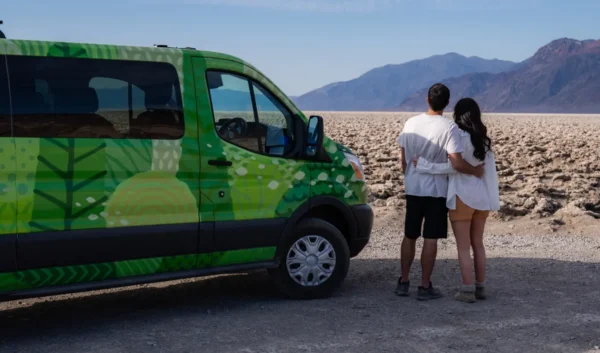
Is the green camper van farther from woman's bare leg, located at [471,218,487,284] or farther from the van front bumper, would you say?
woman's bare leg, located at [471,218,487,284]

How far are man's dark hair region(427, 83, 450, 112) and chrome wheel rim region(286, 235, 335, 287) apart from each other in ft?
4.82

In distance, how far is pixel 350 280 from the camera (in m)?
8.44

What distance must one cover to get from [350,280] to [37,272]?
336 cm

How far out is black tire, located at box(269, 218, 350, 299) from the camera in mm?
7309

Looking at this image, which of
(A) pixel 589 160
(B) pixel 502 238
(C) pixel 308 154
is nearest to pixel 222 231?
(C) pixel 308 154

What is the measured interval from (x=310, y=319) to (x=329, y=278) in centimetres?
70

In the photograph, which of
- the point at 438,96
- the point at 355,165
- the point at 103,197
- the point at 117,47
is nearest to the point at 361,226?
the point at 355,165

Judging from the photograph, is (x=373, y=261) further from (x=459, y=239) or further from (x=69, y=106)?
(x=69, y=106)

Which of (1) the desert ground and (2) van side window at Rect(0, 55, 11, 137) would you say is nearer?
(2) van side window at Rect(0, 55, 11, 137)

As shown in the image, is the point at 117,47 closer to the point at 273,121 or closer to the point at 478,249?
the point at 273,121

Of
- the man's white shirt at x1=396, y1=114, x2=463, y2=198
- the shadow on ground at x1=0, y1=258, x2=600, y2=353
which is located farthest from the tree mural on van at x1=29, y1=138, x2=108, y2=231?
the man's white shirt at x1=396, y1=114, x2=463, y2=198

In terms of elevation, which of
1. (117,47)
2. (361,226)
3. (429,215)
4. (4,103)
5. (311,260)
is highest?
(117,47)

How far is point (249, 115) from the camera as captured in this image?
7.02m

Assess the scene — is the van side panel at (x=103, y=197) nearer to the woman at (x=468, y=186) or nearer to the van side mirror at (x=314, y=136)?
the van side mirror at (x=314, y=136)
